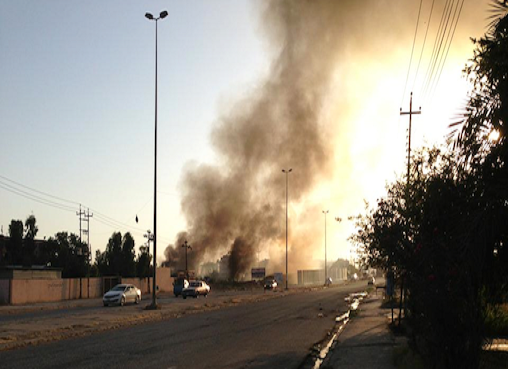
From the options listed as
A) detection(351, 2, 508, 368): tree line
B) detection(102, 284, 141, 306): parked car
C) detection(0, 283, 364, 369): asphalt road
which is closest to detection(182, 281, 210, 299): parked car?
detection(102, 284, 141, 306): parked car

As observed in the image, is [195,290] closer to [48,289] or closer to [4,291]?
[48,289]

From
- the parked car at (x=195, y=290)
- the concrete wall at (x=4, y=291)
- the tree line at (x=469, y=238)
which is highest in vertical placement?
the tree line at (x=469, y=238)

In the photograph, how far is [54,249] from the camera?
95.4 m

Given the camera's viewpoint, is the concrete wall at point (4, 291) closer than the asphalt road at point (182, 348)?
No

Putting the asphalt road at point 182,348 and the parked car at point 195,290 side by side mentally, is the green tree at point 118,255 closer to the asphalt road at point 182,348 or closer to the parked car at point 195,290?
the parked car at point 195,290

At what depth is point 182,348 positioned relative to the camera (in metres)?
14.9

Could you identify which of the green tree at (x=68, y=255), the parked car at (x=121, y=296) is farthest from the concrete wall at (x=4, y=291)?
the green tree at (x=68, y=255)

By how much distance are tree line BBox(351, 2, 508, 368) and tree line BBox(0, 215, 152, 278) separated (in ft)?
233

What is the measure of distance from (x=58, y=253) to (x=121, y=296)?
56111 millimetres

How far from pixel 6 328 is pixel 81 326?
2735mm

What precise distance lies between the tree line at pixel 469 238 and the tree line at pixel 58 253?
70887 millimetres

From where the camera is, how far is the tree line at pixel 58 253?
276 feet

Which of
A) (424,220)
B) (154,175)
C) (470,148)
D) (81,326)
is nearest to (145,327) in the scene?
(81,326)

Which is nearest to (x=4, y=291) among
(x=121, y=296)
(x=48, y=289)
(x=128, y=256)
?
(x=48, y=289)
